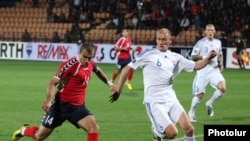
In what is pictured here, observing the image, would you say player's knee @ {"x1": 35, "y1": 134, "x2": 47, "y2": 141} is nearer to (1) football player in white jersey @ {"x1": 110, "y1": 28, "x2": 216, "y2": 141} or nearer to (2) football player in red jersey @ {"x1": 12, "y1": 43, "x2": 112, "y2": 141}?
(2) football player in red jersey @ {"x1": 12, "y1": 43, "x2": 112, "y2": 141}

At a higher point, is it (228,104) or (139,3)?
(139,3)

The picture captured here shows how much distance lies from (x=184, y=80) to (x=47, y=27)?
16.8 metres

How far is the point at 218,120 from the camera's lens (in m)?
14.9

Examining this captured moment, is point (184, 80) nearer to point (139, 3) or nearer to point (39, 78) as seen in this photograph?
point (39, 78)

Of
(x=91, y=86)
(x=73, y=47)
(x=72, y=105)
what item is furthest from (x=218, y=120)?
(x=73, y=47)

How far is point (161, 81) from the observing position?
33.0 ft

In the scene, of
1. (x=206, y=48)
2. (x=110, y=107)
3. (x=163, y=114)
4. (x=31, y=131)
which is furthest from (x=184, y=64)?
(x=110, y=107)

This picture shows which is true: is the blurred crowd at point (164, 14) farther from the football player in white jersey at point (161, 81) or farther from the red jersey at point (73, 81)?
the red jersey at point (73, 81)

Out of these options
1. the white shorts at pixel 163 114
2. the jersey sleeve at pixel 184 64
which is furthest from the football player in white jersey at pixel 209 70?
the white shorts at pixel 163 114

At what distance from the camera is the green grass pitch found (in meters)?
12.8

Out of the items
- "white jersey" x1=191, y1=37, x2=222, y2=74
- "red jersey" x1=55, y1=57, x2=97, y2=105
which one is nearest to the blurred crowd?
"white jersey" x1=191, y1=37, x2=222, y2=74

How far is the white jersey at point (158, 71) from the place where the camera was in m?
10.1

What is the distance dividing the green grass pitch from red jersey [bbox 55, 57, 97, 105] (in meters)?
2.09

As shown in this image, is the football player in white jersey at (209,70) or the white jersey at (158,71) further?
the football player in white jersey at (209,70)
